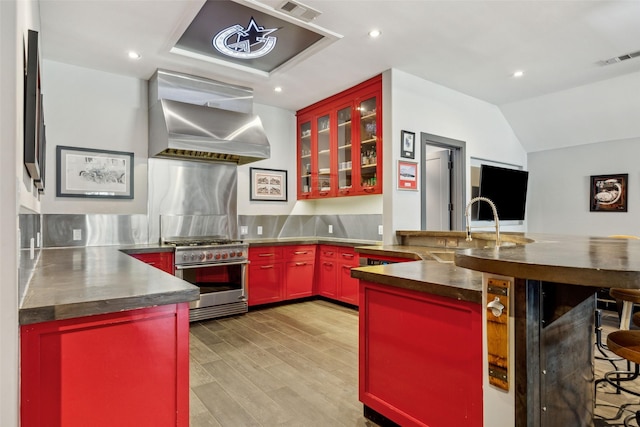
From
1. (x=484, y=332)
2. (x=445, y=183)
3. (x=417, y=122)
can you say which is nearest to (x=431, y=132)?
(x=417, y=122)

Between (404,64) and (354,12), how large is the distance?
1230mm

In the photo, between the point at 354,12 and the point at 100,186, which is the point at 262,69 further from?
the point at 100,186

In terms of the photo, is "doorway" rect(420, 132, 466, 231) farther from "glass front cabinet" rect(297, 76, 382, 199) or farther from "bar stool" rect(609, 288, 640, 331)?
"bar stool" rect(609, 288, 640, 331)

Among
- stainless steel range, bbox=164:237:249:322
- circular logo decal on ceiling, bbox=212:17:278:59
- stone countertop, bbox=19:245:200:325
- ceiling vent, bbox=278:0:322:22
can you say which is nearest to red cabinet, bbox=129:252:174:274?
stainless steel range, bbox=164:237:249:322

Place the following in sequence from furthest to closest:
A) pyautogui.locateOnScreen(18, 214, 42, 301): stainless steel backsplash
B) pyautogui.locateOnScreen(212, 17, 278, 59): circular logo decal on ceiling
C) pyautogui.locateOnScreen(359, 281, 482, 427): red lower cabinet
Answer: pyautogui.locateOnScreen(212, 17, 278, 59): circular logo decal on ceiling < pyautogui.locateOnScreen(359, 281, 482, 427): red lower cabinet < pyautogui.locateOnScreen(18, 214, 42, 301): stainless steel backsplash

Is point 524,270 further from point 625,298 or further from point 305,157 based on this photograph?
point 305,157

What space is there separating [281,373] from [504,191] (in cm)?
421

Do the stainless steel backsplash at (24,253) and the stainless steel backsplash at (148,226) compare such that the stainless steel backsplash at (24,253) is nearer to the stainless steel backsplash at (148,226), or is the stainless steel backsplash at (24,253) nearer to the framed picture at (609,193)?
the stainless steel backsplash at (148,226)

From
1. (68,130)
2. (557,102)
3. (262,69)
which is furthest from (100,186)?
(557,102)

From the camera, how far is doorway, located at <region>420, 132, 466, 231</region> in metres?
4.79

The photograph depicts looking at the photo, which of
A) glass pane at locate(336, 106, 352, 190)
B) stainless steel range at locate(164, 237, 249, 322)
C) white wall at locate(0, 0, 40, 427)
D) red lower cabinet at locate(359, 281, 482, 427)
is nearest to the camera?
white wall at locate(0, 0, 40, 427)

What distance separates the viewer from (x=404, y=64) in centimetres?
385

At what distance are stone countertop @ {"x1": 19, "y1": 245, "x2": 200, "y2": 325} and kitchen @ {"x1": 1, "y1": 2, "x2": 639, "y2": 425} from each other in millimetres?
1669

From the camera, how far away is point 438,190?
17.0ft
